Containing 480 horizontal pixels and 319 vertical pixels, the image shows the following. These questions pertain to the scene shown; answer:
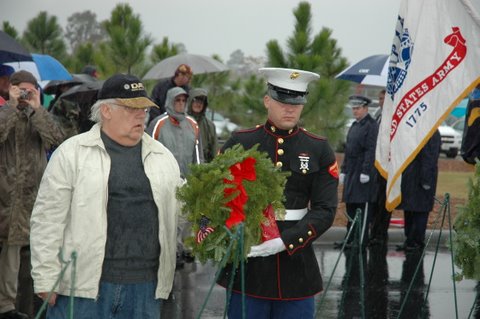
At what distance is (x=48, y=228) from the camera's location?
14.0 ft

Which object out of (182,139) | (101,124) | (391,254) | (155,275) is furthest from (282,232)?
(391,254)

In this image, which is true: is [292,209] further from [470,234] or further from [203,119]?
[203,119]

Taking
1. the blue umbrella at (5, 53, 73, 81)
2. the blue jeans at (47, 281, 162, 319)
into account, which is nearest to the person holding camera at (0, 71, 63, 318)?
the blue jeans at (47, 281, 162, 319)

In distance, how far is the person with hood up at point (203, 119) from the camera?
33.3 ft

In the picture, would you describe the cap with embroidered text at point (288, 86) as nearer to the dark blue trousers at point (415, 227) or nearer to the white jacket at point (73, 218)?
the white jacket at point (73, 218)

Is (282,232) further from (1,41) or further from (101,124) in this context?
(1,41)

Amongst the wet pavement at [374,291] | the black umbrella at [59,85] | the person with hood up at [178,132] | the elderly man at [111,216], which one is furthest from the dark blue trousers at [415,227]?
the elderly man at [111,216]

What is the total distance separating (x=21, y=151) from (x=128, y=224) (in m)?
2.48

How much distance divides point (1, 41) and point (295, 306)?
4961mm

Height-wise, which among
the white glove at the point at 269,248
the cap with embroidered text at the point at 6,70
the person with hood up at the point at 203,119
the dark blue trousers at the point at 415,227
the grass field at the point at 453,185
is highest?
the cap with embroidered text at the point at 6,70

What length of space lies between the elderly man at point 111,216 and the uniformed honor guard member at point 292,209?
0.51 meters

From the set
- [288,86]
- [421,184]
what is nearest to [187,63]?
[421,184]

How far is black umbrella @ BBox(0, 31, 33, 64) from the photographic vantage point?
28.1 ft

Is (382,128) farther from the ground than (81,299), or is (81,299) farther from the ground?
(382,128)
